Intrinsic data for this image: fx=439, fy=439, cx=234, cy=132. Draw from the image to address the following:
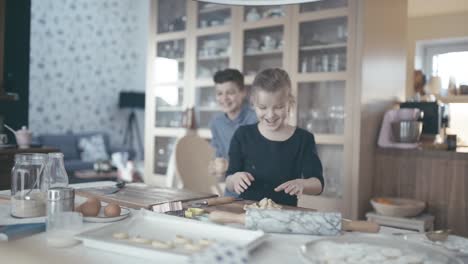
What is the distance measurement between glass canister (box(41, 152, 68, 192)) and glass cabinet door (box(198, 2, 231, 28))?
9.55ft

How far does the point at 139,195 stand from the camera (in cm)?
151

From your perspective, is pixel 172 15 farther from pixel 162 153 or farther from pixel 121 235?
pixel 121 235

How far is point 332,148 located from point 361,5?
1.06 metres

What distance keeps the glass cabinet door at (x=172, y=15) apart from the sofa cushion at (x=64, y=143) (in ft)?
8.82

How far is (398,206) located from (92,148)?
4.82m

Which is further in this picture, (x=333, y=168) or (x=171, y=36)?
(x=171, y=36)

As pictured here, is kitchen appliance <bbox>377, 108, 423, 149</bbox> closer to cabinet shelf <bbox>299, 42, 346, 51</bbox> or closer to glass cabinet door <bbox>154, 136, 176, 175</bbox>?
cabinet shelf <bbox>299, 42, 346, 51</bbox>

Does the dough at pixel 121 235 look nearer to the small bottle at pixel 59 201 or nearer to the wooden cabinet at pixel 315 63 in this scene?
the small bottle at pixel 59 201

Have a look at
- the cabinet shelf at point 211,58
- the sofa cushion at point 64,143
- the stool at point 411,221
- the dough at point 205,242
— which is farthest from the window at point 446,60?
Answer: the sofa cushion at point 64,143

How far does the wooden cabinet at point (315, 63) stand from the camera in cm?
316

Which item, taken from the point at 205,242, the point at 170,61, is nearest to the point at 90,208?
the point at 205,242

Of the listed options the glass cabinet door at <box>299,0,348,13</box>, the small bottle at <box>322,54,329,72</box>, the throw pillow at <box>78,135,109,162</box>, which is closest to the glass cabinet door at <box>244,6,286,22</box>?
the glass cabinet door at <box>299,0,348,13</box>

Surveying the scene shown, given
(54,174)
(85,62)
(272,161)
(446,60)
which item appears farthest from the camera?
(85,62)

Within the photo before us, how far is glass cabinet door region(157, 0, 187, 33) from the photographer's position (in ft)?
14.1
